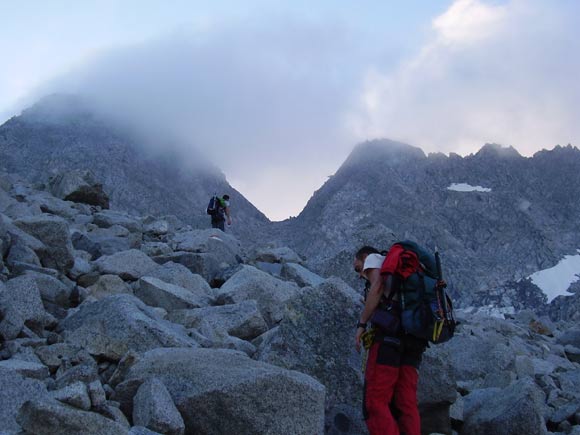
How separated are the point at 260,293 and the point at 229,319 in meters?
1.88

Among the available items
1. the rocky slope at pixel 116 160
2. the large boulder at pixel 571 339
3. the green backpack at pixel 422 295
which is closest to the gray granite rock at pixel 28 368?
the green backpack at pixel 422 295

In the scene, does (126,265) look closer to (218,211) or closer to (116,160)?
(218,211)

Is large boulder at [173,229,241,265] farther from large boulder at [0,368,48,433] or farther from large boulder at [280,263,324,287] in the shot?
large boulder at [0,368,48,433]

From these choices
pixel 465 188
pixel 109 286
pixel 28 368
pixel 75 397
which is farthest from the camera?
pixel 465 188

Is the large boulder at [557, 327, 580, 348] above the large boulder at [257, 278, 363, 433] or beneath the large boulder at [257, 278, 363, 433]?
above

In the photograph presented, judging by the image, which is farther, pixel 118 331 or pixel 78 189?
pixel 78 189

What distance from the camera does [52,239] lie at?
37.4 ft

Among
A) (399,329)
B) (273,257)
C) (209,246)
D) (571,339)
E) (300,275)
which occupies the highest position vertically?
(571,339)

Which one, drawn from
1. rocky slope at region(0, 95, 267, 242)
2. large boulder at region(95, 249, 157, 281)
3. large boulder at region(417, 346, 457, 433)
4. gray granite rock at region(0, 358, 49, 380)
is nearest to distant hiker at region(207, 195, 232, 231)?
large boulder at region(95, 249, 157, 281)

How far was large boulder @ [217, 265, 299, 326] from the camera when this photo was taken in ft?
37.3

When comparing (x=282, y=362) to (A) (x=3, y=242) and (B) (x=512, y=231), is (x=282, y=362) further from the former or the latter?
(B) (x=512, y=231)

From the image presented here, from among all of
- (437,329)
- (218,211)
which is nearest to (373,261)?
(437,329)

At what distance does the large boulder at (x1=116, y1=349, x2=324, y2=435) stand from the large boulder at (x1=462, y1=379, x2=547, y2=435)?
276 cm

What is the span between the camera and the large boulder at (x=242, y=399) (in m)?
5.83
